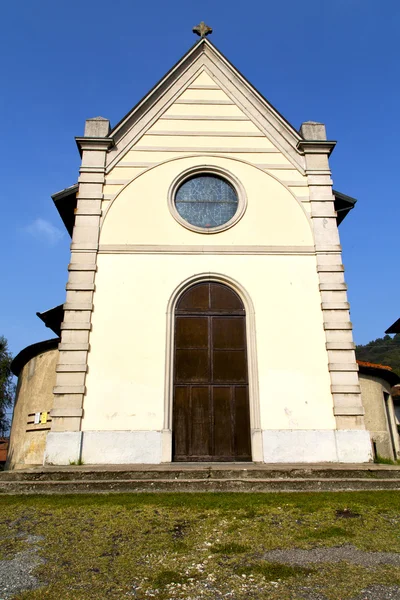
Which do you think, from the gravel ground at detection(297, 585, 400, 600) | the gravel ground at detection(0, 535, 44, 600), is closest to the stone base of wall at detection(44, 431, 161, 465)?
the gravel ground at detection(0, 535, 44, 600)

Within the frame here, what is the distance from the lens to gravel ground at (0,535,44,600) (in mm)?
3675

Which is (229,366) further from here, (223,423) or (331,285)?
(331,285)

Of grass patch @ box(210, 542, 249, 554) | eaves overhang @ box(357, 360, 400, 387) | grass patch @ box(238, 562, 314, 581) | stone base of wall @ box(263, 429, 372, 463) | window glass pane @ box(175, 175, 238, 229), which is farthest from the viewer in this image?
eaves overhang @ box(357, 360, 400, 387)

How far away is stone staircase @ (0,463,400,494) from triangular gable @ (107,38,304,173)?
27.7ft

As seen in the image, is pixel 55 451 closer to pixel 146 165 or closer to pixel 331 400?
pixel 331 400

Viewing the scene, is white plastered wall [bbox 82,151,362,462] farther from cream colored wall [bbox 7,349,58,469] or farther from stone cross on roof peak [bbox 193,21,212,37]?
stone cross on roof peak [bbox 193,21,212,37]

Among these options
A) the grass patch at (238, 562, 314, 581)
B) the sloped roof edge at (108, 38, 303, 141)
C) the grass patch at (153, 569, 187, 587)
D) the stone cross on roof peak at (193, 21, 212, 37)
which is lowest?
the grass patch at (153, 569, 187, 587)

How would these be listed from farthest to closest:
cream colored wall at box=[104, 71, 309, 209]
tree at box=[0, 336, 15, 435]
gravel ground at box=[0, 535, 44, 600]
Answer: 1. tree at box=[0, 336, 15, 435]
2. cream colored wall at box=[104, 71, 309, 209]
3. gravel ground at box=[0, 535, 44, 600]

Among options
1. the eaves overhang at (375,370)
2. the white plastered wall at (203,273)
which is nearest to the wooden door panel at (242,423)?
the white plastered wall at (203,273)

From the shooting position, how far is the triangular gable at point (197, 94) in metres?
12.8

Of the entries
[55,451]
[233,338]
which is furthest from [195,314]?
[55,451]

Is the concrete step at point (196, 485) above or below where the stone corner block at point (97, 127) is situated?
below

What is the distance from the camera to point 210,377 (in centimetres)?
1043

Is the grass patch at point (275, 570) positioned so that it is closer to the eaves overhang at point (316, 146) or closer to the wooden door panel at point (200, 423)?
the wooden door panel at point (200, 423)
